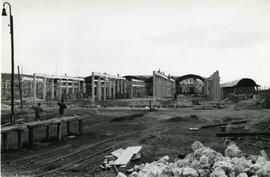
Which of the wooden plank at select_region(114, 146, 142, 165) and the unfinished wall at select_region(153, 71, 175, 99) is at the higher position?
the unfinished wall at select_region(153, 71, 175, 99)

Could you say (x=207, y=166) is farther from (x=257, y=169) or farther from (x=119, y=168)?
(x=119, y=168)

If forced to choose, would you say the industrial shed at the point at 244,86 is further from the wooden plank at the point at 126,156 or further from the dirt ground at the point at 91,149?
the wooden plank at the point at 126,156

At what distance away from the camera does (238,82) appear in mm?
56094

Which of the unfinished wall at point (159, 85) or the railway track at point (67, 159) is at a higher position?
the unfinished wall at point (159, 85)

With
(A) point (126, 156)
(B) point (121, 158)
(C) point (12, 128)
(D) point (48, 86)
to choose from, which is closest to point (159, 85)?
(D) point (48, 86)

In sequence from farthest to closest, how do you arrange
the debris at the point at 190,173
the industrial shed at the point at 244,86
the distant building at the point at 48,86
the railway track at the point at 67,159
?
the industrial shed at the point at 244,86 < the distant building at the point at 48,86 < the railway track at the point at 67,159 < the debris at the point at 190,173

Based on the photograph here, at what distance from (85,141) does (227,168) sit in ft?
26.9

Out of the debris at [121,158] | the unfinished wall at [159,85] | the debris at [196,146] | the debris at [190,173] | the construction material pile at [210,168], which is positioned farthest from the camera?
the unfinished wall at [159,85]

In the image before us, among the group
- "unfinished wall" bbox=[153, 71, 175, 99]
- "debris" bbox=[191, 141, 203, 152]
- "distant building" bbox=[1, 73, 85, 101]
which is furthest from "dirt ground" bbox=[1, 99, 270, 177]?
"distant building" bbox=[1, 73, 85, 101]

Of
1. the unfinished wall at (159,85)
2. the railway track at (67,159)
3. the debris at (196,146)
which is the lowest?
the railway track at (67,159)

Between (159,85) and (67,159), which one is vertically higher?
(159,85)

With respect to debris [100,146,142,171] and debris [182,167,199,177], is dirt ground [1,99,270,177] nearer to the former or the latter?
debris [100,146,142,171]

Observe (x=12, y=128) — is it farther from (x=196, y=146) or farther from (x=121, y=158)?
(x=196, y=146)

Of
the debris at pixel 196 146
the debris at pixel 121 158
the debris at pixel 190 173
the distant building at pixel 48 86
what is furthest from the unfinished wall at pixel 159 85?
the debris at pixel 190 173
